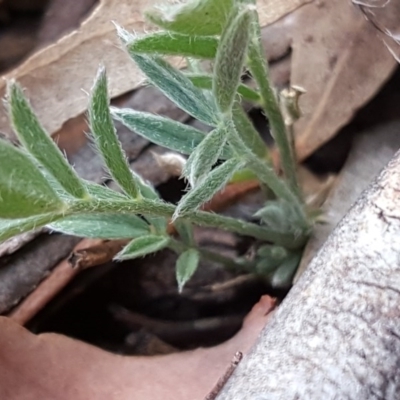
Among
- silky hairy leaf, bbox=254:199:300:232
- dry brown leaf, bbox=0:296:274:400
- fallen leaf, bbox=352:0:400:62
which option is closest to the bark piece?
dry brown leaf, bbox=0:296:274:400

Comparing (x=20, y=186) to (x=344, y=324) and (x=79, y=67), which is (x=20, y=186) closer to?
(x=344, y=324)

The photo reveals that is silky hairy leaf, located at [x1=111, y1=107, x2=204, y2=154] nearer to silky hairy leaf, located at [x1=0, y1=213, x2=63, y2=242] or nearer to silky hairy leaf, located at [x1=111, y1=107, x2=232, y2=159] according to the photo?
silky hairy leaf, located at [x1=111, y1=107, x2=232, y2=159]

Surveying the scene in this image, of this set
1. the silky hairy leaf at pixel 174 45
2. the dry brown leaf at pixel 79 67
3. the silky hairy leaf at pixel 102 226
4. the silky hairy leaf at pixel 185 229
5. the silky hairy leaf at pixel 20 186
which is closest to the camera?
the silky hairy leaf at pixel 20 186

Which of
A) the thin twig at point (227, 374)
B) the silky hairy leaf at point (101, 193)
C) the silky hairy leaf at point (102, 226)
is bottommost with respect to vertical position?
the thin twig at point (227, 374)

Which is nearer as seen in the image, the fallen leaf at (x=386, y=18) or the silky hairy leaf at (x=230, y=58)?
the silky hairy leaf at (x=230, y=58)

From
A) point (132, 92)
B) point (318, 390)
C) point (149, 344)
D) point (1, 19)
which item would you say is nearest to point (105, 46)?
point (132, 92)

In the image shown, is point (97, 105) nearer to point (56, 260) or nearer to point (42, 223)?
point (42, 223)

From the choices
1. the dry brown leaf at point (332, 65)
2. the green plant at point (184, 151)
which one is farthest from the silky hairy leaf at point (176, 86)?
the dry brown leaf at point (332, 65)

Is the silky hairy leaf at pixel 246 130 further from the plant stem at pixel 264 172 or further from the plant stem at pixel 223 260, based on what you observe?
the plant stem at pixel 223 260
